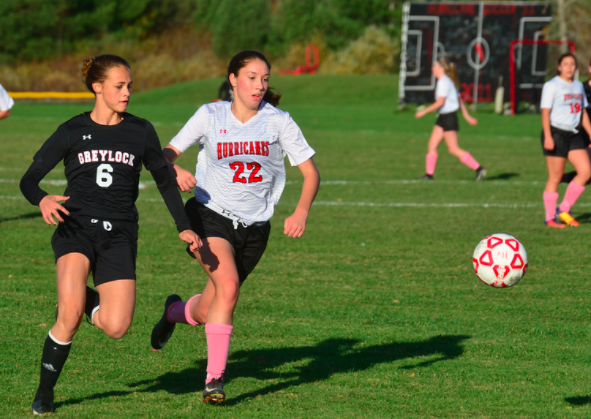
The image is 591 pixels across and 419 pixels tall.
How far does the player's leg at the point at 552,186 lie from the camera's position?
11.5 meters

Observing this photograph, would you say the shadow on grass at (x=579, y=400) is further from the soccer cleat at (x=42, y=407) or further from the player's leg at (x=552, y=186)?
the player's leg at (x=552, y=186)

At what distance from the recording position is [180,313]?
5805mm

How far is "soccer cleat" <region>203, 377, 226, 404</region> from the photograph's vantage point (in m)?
4.94

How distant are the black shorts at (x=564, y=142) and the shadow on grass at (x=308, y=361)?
5507 millimetres

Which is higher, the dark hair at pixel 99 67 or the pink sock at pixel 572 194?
the dark hair at pixel 99 67

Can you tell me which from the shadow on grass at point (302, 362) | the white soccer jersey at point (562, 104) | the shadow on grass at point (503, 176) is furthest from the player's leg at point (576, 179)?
the shadow on grass at point (302, 362)

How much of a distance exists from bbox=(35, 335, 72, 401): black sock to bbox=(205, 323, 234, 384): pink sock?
80 centimetres

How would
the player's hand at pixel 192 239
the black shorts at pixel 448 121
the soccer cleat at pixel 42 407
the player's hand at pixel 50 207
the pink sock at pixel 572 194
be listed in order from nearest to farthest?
the player's hand at pixel 50 207 < the soccer cleat at pixel 42 407 < the player's hand at pixel 192 239 < the pink sock at pixel 572 194 < the black shorts at pixel 448 121

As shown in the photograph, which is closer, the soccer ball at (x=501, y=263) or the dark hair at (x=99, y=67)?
the dark hair at (x=99, y=67)

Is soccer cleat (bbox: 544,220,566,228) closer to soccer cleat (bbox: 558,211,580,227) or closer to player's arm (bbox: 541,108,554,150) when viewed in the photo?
soccer cleat (bbox: 558,211,580,227)

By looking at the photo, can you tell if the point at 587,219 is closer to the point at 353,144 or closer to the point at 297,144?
the point at 297,144

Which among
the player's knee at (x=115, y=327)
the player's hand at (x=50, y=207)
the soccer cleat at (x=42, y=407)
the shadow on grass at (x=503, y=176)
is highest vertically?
the shadow on grass at (x=503, y=176)

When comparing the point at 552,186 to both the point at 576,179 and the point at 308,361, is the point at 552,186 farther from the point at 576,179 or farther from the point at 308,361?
the point at 308,361

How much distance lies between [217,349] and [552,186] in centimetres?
784
